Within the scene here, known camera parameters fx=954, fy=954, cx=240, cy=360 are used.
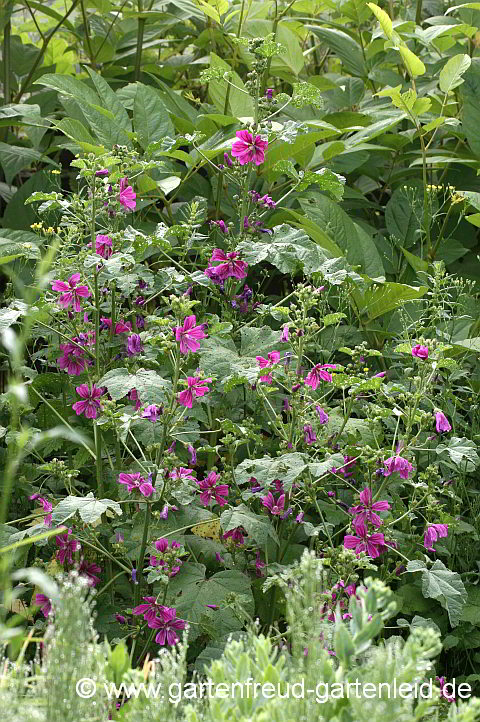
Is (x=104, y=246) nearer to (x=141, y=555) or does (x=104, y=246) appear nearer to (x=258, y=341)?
(x=258, y=341)

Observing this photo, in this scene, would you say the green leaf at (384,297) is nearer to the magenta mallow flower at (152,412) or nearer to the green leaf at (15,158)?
the magenta mallow flower at (152,412)

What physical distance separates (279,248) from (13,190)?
148cm

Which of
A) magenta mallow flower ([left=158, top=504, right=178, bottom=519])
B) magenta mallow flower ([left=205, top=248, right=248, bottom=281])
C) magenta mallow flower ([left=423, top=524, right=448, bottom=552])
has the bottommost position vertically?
magenta mallow flower ([left=423, top=524, right=448, bottom=552])

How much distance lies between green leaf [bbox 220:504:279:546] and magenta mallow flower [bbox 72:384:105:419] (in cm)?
35

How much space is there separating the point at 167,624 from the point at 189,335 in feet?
1.76

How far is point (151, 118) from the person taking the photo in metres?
2.61

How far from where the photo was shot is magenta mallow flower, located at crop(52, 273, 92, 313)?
6.19 feet

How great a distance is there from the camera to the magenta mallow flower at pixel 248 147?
6.76 feet

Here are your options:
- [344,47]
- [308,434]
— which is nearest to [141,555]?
[308,434]

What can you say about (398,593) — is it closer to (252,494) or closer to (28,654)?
(252,494)

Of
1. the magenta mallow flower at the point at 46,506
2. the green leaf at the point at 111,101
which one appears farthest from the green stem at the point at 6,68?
the magenta mallow flower at the point at 46,506

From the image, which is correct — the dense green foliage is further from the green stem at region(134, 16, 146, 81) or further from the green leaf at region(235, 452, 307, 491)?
the green stem at region(134, 16, 146, 81)

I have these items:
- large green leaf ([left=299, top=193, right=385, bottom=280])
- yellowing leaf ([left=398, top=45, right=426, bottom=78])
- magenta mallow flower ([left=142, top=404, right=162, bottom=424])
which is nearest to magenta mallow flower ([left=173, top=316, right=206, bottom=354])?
magenta mallow flower ([left=142, top=404, right=162, bottom=424])

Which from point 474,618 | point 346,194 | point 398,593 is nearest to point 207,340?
point 398,593
